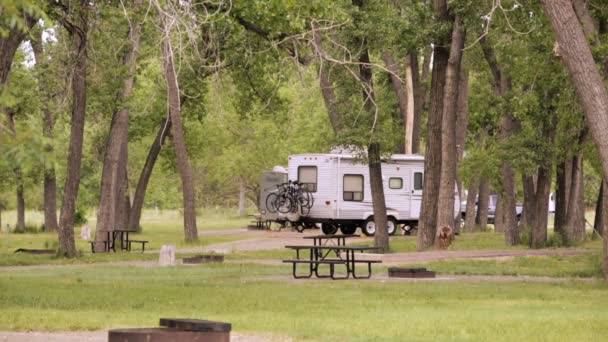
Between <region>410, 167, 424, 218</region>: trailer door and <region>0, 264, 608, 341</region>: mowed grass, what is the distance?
2330 cm

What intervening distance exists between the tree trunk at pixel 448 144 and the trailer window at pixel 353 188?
14.7 m

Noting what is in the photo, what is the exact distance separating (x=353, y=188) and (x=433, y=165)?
14416mm

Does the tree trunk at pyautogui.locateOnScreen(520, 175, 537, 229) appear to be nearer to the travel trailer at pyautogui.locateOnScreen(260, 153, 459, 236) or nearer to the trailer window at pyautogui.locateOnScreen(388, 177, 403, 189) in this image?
the travel trailer at pyautogui.locateOnScreen(260, 153, 459, 236)

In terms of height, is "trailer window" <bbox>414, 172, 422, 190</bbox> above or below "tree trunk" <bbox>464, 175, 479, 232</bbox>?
above

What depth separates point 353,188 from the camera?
46719 millimetres

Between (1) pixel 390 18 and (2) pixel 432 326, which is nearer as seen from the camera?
(2) pixel 432 326

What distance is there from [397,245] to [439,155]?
5.27 metres

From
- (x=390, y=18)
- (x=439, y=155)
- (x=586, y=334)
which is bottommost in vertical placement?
(x=586, y=334)

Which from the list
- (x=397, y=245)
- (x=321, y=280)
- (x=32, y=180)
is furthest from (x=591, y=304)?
(x=32, y=180)

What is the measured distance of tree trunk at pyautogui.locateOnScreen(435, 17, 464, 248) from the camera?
31.1 m

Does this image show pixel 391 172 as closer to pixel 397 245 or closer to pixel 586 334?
pixel 397 245

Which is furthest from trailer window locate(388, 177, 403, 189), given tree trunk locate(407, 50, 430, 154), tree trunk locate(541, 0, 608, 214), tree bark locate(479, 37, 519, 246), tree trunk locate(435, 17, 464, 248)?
tree trunk locate(541, 0, 608, 214)

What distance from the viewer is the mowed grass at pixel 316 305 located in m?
13.8

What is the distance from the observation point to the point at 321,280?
2223cm
